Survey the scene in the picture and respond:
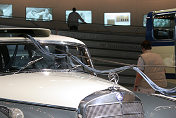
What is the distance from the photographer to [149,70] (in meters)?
6.02

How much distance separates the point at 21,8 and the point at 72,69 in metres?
13.2

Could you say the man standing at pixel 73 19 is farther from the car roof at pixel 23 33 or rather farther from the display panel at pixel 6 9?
the car roof at pixel 23 33

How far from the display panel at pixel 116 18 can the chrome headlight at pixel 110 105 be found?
45.4ft

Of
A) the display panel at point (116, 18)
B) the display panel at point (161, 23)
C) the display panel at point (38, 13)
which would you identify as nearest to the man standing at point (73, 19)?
the display panel at point (38, 13)

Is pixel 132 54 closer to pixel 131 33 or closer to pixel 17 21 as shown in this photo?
pixel 131 33

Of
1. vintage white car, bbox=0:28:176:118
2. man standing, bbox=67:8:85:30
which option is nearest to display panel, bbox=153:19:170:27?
man standing, bbox=67:8:85:30

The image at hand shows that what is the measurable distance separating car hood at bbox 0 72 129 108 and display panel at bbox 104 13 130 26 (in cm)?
1345

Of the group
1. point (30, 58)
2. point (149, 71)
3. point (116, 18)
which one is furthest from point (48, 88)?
point (116, 18)

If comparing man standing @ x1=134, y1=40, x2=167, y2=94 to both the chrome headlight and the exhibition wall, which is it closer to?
the chrome headlight

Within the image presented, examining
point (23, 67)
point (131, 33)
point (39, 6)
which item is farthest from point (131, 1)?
point (23, 67)

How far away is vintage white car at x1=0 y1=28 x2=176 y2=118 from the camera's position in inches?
123

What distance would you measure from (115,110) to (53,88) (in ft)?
2.44

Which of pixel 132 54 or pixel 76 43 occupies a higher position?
pixel 76 43

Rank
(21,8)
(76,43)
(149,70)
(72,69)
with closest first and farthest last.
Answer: (72,69), (76,43), (149,70), (21,8)
